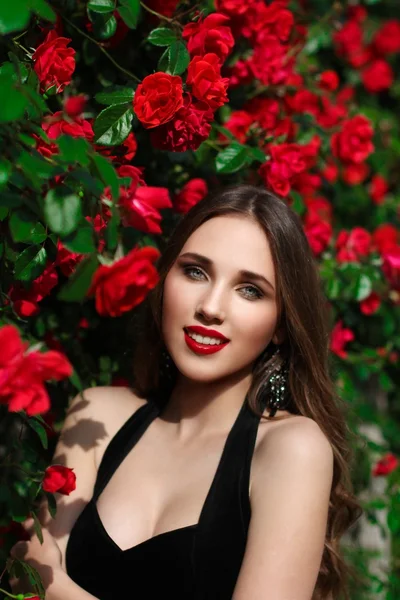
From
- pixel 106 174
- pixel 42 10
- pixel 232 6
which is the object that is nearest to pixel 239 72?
pixel 232 6

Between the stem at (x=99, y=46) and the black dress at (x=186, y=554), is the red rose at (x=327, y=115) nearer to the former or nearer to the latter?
the stem at (x=99, y=46)

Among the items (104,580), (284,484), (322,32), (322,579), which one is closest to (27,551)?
(104,580)

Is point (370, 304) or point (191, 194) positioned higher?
point (191, 194)

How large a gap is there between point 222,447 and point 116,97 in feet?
2.71

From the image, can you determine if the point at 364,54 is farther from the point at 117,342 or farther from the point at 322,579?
the point at 322,579

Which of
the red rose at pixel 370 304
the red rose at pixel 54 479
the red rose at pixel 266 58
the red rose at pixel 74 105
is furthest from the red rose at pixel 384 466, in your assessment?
the red rose at pixel 74 105

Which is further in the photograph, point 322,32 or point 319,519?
point 322,32

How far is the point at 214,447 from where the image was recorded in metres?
1.98

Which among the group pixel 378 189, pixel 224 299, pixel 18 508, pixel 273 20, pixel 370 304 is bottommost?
pixel 378 189

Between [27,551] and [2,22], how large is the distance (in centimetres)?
119

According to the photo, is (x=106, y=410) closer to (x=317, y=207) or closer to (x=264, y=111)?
(x=264, y=111)

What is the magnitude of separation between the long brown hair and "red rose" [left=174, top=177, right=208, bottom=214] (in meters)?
0.15

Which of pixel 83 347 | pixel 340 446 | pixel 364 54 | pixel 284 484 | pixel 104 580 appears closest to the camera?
pixel 284 484

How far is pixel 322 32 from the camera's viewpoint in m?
2.84
